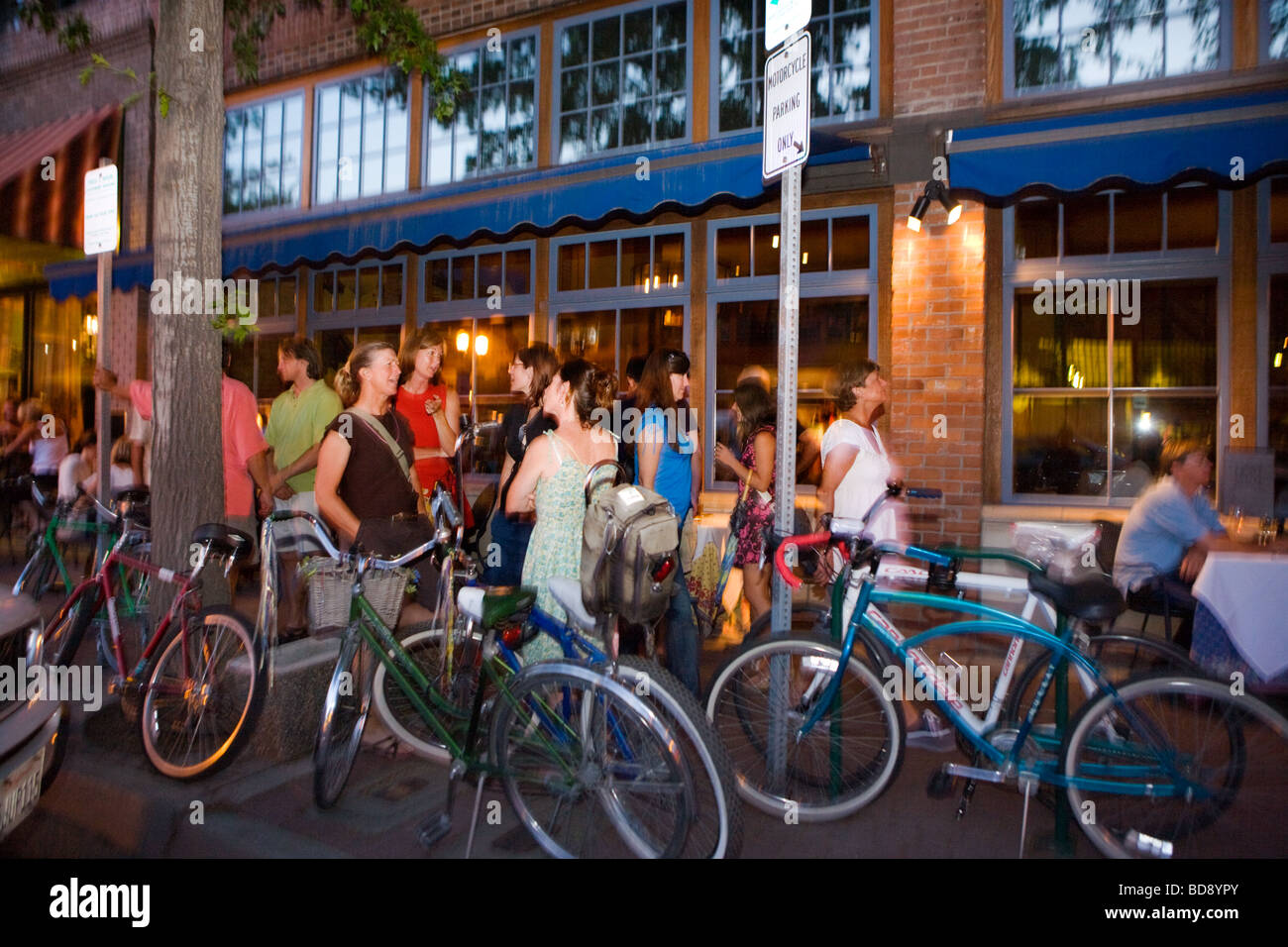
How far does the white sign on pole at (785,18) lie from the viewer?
329 centimetres

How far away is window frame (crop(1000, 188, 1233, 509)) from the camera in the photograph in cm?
598

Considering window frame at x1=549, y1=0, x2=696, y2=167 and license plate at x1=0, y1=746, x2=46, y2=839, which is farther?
window frame at x1=549, y1=0, x2=696, y2=167

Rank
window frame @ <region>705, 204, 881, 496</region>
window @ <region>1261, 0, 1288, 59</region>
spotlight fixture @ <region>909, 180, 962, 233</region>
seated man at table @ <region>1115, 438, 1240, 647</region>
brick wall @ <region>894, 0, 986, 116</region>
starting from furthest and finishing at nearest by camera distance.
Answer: window frame @ <region>705, 204, 881, 496</region>, brick wall @ <region>894, 0, 986, 116</region>, spotlight fixture @ <region>909, 180, 962, 233</region>, window @ <region>1261, 0, 1288, 59</region>, seated man at table @ <region>1115, 438, 1240, 647</region>

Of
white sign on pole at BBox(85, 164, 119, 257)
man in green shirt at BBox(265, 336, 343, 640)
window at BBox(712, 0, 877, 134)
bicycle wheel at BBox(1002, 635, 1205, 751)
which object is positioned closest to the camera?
bicycle wheel at BBox(1002, 635, 1205, 751)

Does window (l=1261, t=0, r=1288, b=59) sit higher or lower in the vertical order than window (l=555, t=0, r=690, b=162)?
lower

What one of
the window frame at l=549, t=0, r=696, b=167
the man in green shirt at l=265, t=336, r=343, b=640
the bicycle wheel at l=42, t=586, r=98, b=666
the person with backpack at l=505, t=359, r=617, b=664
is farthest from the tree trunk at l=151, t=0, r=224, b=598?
the window frame at l=549, t=0, r=696, b=167

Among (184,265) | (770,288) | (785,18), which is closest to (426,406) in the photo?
(184,265)

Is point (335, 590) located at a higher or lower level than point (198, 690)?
higher

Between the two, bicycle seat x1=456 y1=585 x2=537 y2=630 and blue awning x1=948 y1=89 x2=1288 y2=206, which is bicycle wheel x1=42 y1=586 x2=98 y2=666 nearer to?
bicycle seat x1=456 y1=585 x2=537 y2=630

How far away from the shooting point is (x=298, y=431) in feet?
18.0

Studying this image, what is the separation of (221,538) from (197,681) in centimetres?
65

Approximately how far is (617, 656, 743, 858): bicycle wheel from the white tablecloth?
9.26ft

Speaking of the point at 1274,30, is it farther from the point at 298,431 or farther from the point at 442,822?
the point at 442,822
